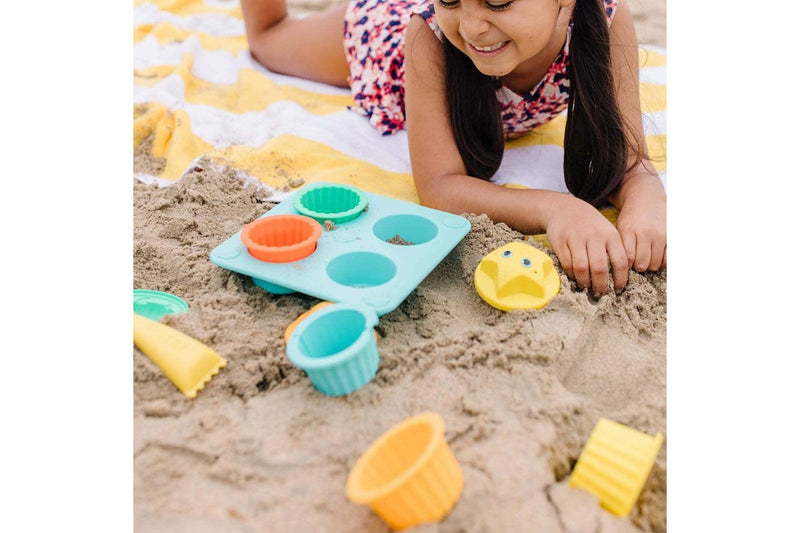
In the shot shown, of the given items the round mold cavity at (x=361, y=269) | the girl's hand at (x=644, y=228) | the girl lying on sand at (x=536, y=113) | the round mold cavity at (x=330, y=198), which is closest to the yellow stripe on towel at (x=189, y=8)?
the girl lying on sand at (x=536, y=113)

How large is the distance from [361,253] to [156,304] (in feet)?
1.14

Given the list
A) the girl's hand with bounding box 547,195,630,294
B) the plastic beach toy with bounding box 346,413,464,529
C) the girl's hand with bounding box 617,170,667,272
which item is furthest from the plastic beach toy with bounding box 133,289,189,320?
the girl's hand with bounding box 617,170,667,272

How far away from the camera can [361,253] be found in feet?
3.65

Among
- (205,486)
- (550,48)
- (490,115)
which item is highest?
(550,48)

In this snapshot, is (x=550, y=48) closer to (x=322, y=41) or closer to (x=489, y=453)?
(x=322, y=41)

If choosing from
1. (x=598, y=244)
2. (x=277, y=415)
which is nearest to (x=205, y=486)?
(x=277, y=415)

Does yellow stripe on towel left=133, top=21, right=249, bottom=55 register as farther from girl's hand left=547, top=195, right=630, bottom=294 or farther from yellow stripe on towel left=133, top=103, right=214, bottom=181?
girl's hand left=547, top=195, right=630, bottom=294

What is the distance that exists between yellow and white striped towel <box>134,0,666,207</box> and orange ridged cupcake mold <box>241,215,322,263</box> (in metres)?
0.25

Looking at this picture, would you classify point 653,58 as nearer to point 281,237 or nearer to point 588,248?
point 588,248

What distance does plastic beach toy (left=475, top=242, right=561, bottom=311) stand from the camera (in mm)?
1026

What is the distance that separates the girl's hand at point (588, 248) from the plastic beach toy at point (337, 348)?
15.3 inches

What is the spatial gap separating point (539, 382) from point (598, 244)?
1.18 feet

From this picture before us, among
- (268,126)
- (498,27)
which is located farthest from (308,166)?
(498,27)

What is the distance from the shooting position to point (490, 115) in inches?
55.6
